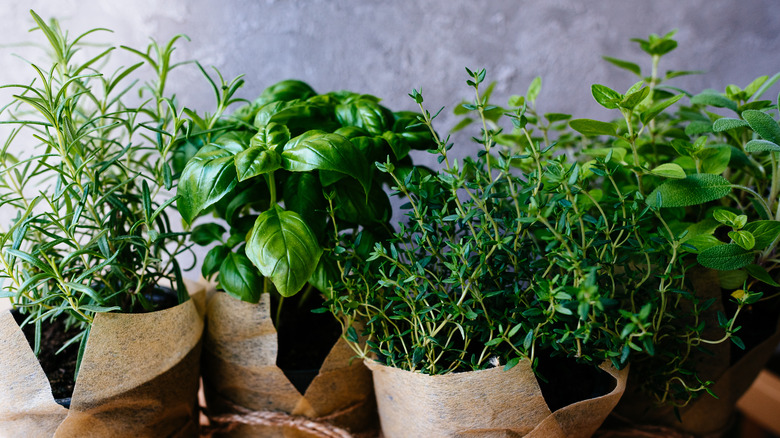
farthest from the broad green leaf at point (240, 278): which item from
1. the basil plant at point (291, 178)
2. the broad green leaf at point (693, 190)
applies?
the broad green leaf at point (693, 190)

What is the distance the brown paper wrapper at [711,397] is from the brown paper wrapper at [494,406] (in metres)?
0.19

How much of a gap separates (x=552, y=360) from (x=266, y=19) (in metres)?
0.80

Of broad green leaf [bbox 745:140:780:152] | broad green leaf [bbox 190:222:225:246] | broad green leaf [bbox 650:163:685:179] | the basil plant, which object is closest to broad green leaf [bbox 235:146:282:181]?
the basil plant

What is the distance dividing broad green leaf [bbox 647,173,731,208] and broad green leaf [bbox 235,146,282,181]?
1.50ft

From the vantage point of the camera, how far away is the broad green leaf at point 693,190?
24.2 inches

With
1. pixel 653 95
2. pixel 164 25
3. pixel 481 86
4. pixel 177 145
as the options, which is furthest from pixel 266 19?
pixel 653 95

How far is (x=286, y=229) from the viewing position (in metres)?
0.62

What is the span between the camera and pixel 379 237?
2.42 ft

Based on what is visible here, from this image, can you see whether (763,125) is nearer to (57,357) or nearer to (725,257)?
(725,257)

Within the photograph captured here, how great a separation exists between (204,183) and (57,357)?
0.35 metres

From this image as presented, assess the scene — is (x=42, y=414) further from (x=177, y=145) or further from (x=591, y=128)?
(x=591, y=128)

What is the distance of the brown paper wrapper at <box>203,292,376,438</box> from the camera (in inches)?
28.6

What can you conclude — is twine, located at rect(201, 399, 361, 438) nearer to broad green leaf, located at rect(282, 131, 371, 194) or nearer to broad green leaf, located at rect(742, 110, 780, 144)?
broad green leaf, located at rect(282, 131, 371, 194)

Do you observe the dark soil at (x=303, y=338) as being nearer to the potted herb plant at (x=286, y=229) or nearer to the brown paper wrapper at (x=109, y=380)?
the potted herb plant at (x=286, y=229)
